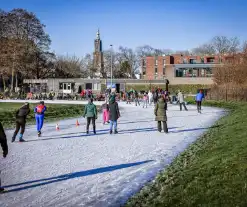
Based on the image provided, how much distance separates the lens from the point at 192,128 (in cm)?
1619

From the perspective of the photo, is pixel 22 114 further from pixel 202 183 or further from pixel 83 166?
pixel 202 183

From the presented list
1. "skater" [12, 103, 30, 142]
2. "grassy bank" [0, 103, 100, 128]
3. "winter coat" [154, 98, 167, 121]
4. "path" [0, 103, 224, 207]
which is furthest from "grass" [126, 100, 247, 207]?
"grassy bank" [0, 103, 100, 128]

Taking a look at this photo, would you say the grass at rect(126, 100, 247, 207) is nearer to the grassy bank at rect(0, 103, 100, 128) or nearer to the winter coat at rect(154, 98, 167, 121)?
the winter coat at rect(154, 98, 167, 121)

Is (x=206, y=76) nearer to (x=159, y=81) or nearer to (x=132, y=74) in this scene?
(x=159, y=81)

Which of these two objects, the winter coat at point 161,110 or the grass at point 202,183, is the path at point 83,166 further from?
the winter coat at point 161,110

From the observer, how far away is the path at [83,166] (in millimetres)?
6188

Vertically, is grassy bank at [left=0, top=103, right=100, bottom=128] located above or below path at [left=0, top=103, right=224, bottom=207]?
above

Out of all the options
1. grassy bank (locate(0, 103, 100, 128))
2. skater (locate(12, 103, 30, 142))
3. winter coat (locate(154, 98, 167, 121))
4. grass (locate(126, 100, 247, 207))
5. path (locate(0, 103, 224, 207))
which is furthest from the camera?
grassy bank (locate(0, 103, 100, 128))

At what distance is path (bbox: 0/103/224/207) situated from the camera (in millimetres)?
6188

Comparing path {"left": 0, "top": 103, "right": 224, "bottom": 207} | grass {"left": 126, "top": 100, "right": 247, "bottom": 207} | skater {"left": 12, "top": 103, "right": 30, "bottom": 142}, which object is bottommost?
path {"left": 0, "top": 103, "right": 224, "bottom": 207}

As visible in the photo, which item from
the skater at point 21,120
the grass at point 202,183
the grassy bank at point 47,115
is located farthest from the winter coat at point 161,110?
the grassy bank at point 47,115

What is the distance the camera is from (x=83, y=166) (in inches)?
335

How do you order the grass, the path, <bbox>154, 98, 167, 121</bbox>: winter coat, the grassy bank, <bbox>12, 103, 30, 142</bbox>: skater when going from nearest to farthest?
the grass → the path → <bbox>12, 103, 30, 142</bbox>: skater → <bbox>154, 98, 167, 121</bbox>: winter coat → the grassy bank

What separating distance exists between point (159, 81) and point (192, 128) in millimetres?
45884
